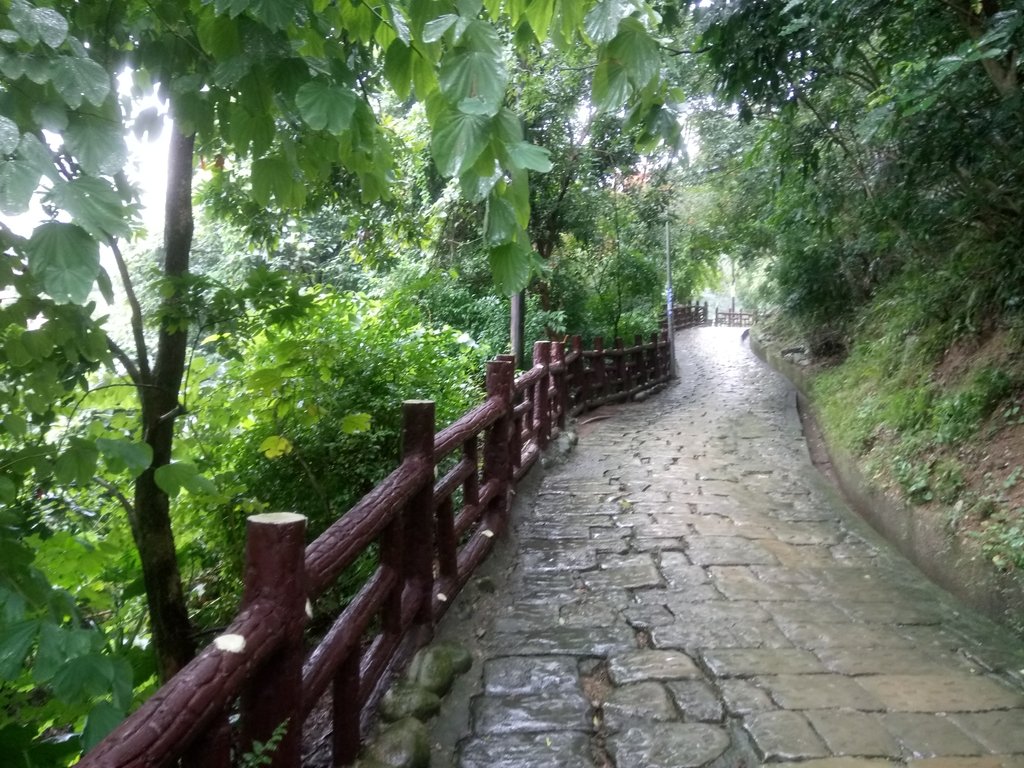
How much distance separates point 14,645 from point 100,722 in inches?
8.8

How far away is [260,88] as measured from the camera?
1719mm

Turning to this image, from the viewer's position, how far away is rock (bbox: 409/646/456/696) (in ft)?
10.3

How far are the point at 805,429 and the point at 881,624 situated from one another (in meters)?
6.65

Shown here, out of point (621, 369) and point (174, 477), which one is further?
point (621, 369)

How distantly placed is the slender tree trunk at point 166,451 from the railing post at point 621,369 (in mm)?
9400

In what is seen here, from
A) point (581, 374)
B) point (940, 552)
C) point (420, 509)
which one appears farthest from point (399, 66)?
point (581, 374)

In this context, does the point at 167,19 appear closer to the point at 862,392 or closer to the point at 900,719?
the point at 900,719

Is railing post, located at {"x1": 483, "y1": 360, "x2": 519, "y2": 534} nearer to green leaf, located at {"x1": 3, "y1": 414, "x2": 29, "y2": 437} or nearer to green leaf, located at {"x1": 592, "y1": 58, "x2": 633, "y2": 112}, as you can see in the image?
green leaf, located at {"x1": 3, "y1": 414, "x2": 29, "y2": 437}

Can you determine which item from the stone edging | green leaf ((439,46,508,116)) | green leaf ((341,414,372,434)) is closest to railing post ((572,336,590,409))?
the stone edging

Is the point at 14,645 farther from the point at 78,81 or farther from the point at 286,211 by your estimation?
the point at 286,211

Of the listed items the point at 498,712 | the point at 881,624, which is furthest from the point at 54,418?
the point at 881,624

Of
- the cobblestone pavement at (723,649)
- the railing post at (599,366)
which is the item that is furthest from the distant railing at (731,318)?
the cobblestone pavement at (723,649)

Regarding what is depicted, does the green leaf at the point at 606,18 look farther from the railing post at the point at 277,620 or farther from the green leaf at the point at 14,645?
the green leaf at the point at 14,645

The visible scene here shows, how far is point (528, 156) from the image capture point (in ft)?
4.75
